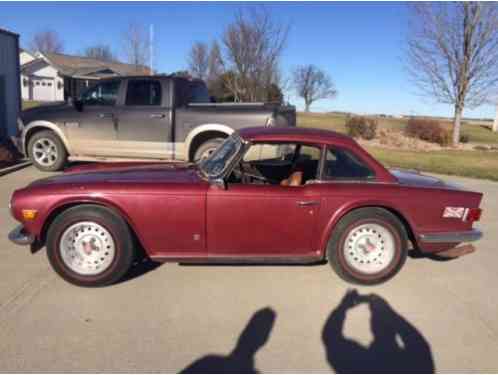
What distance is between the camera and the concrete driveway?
8.96ft

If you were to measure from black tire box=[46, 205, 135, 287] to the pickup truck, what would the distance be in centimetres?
457

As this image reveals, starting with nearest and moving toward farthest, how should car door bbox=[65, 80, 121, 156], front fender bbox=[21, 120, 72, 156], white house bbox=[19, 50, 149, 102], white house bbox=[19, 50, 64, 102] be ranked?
car door bbox=[65, 80, 121, 156]
front fender bbox=[21, 120, 72, 156]
white house bbox=[19, 50, 149, 102]
white house bbox=[19, 50, 64, 102]

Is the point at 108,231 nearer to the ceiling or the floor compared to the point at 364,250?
nearer to the ceiling

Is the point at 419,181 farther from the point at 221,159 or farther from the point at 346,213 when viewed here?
the point at 221,159

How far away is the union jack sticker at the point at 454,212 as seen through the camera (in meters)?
3.88

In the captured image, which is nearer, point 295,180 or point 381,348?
point 381,348

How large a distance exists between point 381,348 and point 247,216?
1.50 m

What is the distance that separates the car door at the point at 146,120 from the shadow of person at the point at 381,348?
227 inches

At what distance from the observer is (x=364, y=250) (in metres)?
3.87

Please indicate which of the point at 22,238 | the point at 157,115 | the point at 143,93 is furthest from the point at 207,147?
the point at 22,238

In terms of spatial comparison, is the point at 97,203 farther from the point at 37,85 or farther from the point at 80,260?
the point at 37,85

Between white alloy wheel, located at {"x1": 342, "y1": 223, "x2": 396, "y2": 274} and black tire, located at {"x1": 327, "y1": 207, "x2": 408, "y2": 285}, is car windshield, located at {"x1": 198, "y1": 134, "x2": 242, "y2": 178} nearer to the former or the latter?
black tire, located at {"x1": 327, "y1": 207, "x2": 408, "y2": 285}

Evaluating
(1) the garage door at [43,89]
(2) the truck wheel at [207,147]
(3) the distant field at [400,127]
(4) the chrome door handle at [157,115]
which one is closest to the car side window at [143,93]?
(4) the chrome door handle at [157,115]

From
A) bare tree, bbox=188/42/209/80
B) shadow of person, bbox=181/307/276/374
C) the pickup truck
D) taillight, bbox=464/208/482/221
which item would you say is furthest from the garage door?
taillight, bbox=464/208/482/221
